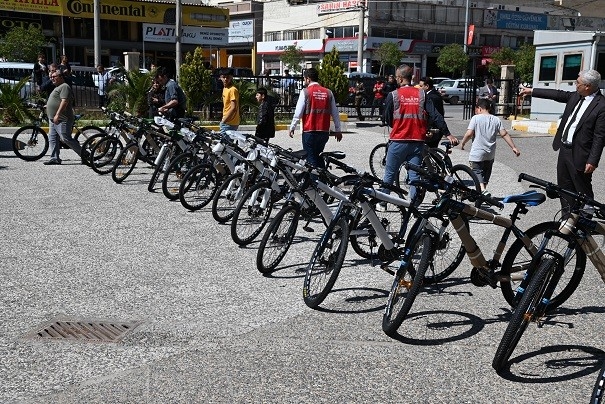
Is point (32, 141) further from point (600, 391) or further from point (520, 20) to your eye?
point (520, 20)

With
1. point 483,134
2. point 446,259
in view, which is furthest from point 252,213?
point 483,134

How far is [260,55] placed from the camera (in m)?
77.7

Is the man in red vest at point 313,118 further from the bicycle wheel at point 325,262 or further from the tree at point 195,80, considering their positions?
the tree at point 195,80

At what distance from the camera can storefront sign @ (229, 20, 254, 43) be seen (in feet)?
246

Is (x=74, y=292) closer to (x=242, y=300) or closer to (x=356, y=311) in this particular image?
(x=242, y=300)

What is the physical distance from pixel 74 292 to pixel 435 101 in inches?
298

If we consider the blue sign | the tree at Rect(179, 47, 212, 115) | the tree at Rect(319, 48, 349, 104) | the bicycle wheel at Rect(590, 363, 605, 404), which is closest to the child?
the bicycle wheel at Rect(590, 363, 605, 404)

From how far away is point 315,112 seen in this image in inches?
387

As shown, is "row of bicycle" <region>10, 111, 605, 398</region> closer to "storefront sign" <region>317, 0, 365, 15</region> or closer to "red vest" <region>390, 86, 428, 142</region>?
"red vest" <region>390, 86, 428, 142</region>

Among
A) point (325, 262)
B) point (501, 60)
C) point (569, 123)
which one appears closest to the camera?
point (325, 262)

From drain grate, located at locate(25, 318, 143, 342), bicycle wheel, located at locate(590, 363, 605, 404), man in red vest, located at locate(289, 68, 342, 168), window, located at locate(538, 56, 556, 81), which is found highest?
window, located at locate(538, 56, 556, 81)

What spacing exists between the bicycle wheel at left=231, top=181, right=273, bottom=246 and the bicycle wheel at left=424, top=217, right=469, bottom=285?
2055 millimetres

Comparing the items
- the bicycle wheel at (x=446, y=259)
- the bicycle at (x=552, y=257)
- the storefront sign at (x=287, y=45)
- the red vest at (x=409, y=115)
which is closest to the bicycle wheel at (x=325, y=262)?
the bicycle wheel at (x=446, y=259)

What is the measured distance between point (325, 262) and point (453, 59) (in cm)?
5853
